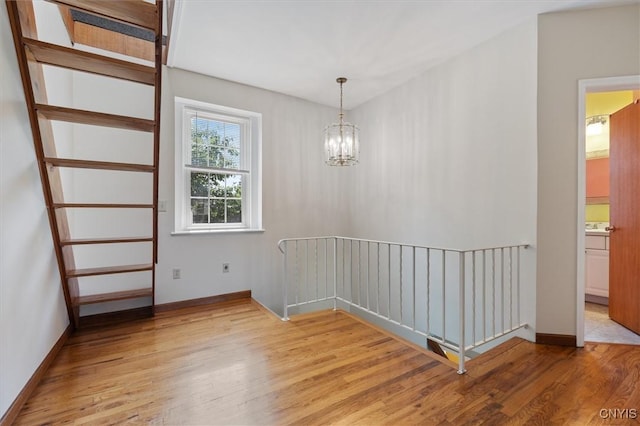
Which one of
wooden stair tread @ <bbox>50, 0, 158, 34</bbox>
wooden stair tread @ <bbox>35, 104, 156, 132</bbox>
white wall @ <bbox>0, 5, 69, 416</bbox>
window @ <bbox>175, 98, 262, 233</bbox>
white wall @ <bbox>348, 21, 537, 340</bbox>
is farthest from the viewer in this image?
window @ <bbox>175, 98, 262, 233</bbox>

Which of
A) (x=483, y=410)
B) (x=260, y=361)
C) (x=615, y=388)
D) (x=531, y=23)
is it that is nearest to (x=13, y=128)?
(x=260, y=361)

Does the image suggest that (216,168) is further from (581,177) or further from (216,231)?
(581,177)

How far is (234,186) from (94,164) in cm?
186

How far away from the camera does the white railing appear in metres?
2.28

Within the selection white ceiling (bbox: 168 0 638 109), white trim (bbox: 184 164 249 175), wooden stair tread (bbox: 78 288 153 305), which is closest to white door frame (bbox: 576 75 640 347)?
white ceiling (bbox: 168 0 638 109)

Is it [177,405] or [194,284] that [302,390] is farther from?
[194,284]

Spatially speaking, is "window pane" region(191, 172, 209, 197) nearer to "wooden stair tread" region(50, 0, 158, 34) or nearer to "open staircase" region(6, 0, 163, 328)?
"open staircase" region(6, 0, 163, 328)

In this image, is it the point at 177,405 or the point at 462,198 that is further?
the point at 462,198

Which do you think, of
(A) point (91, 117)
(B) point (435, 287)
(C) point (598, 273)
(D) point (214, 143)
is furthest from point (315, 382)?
(C) point (598, 273)

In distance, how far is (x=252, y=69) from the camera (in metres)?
3.17

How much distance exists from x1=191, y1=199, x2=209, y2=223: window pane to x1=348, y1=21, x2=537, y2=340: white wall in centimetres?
218

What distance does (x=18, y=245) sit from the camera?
165 cm

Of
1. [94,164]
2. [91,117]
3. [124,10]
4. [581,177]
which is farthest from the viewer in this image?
[581,177]

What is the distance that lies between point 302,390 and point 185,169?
2651 millimetres
